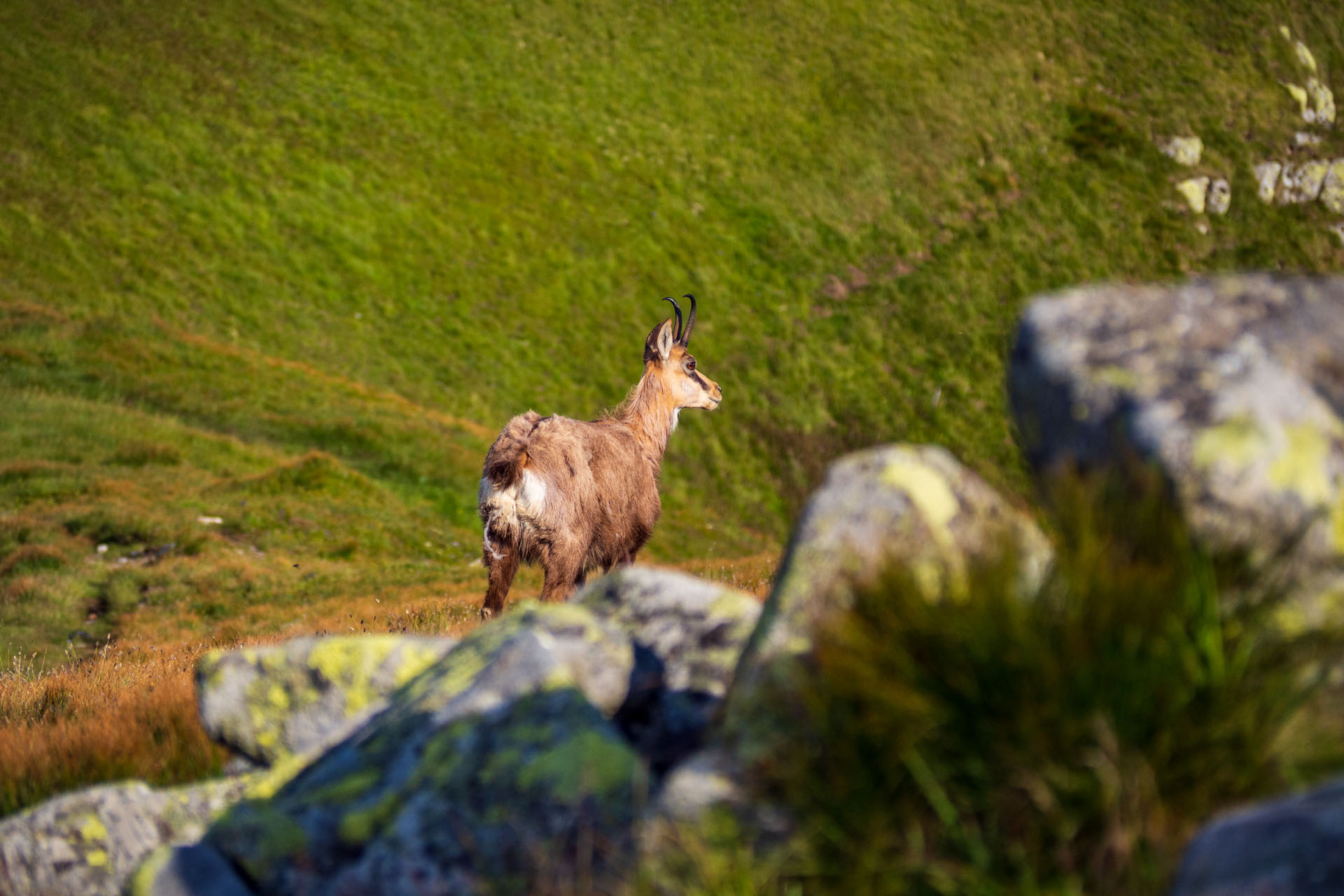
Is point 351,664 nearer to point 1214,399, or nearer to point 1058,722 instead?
point 1058,722

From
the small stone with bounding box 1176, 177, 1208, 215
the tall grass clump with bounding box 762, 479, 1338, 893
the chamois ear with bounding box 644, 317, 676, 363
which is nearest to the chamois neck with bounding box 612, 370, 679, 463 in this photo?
the chamois ear with bounding box 644, 317, 676, 363

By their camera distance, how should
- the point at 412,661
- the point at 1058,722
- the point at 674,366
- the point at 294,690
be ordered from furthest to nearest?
the point at 674,366, the point at 412,661, the point at 294,690, the point at 1058,722

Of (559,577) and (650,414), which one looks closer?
(559,577)

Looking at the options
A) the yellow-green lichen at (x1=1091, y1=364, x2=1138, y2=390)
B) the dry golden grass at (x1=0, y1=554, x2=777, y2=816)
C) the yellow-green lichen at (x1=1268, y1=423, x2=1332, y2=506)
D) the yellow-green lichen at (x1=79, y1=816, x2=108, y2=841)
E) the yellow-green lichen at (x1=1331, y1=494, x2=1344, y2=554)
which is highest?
the yellow-green lichen at (x1=1091, y1=364, x2=1138, y2=390)

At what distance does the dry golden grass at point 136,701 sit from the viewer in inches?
229

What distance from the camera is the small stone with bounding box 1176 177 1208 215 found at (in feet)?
154

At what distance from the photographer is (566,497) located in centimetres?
1155

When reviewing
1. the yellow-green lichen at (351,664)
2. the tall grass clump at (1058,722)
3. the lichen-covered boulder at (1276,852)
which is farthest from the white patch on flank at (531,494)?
the lichen-covered boulder at (1276,852)

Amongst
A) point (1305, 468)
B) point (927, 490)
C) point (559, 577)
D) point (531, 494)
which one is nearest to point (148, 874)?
point (927, 490)

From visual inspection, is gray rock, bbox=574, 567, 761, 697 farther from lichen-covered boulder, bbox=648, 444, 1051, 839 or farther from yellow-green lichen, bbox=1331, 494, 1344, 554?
yellow-green lichen, bbox=1331, 494, 1344, 554

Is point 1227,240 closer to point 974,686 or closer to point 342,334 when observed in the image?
point 342,334

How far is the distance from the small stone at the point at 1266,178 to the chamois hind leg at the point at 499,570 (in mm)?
49218

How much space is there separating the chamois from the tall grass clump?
25.0 ft

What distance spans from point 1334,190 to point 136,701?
191ft
